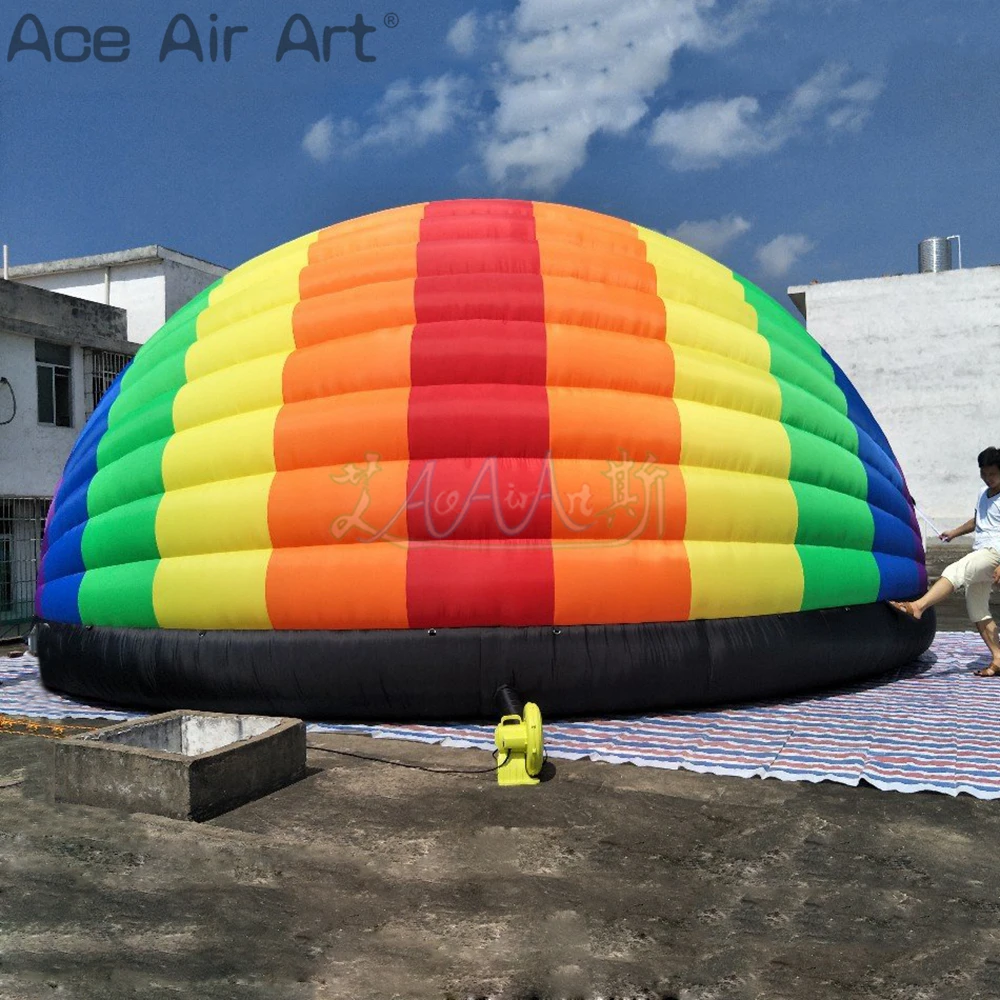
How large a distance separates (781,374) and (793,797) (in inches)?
125

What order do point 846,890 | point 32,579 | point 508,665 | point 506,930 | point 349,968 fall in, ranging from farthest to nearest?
point 32,579 < point 508,665 < point 846,890 < point 506,930 < point 349,968

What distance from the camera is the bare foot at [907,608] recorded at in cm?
632

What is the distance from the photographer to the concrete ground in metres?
2.42

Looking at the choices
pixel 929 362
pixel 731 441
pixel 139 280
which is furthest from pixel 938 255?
pixel 731 441

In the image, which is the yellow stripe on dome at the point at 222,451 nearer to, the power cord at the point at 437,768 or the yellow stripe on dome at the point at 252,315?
the yellow stripe on dome at the point at 252,315

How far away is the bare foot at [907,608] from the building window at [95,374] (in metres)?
14.9

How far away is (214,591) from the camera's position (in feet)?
17.7

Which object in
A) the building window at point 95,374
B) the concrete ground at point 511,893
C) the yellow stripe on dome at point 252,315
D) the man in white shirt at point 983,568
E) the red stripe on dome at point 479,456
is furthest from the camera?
the building window at point 95,374

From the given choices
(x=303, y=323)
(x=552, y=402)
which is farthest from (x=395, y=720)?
(x=303, y=323)

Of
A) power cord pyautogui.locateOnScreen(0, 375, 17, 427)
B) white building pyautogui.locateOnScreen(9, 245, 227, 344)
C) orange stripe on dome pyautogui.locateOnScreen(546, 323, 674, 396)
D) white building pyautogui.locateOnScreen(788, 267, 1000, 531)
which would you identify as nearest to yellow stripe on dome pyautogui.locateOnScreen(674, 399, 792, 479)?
orange stripe on dome pyautogui.locateOnScreen(546, 323, 674, 396)

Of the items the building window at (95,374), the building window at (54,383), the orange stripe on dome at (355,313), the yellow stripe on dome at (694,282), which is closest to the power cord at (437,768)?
the orange stripe on dome at (355,313)

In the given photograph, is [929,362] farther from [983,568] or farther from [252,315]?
[252,315]

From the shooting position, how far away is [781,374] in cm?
630

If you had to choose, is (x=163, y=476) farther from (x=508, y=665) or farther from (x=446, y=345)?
(x=508, y=665)
